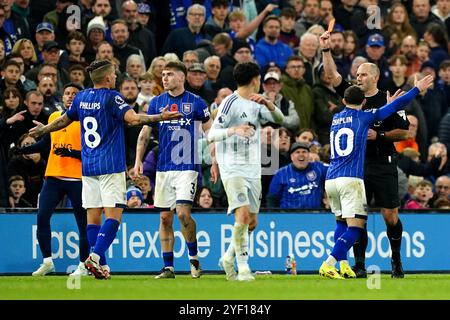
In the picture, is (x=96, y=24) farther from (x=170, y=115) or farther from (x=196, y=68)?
(x=170, y=115)

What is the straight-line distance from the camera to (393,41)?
78.7 ft

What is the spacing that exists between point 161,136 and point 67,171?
1494mm

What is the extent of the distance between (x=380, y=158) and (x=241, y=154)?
2.10 metres

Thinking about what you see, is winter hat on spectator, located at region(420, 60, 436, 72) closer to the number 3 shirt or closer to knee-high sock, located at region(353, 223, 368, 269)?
knee-high sock, located at region(353, 223, 368, 269)

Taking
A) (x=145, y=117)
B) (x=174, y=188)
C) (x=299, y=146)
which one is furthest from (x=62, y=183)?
(x=299, y=146)

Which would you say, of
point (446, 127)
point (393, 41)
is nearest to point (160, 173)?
point (446, 127)

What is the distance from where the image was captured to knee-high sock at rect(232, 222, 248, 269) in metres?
14.4

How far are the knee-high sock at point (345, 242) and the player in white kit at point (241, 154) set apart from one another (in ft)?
3.43

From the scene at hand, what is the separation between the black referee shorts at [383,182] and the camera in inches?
618

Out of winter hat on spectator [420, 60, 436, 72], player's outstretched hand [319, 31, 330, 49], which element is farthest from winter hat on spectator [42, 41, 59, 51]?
winter hat on spectator [420, 60, 436, 72]

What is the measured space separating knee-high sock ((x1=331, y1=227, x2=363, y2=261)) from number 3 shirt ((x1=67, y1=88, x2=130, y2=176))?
2760 millimetres
